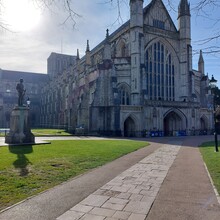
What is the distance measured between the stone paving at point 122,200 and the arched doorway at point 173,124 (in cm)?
2982

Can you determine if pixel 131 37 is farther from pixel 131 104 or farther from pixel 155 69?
pixel 131 104

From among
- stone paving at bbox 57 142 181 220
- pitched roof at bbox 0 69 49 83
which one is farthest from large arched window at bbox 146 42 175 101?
pitched roof at bbox 0 69 49 83

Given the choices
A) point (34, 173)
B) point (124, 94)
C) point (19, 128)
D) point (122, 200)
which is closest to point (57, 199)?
point (122, 200)

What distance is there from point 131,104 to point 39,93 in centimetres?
5665

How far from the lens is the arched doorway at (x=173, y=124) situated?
120ft

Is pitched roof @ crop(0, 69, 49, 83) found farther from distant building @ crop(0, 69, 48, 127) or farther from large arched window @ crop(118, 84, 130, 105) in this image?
large arched window @ crop(118, 84, 130, 105)

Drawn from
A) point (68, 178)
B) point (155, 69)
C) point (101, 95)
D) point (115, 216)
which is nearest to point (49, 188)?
point (68, 178)

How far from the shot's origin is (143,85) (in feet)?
113

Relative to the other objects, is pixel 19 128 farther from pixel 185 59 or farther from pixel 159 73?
pixel 185 59

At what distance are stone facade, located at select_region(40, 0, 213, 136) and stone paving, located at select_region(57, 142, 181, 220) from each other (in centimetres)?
2484

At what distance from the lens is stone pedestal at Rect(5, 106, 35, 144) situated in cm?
1723

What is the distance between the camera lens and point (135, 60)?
35062 millimetres

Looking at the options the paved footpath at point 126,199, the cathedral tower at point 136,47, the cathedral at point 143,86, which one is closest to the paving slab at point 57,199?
the paved footpath at point 126,199

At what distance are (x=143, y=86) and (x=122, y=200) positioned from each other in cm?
3006
